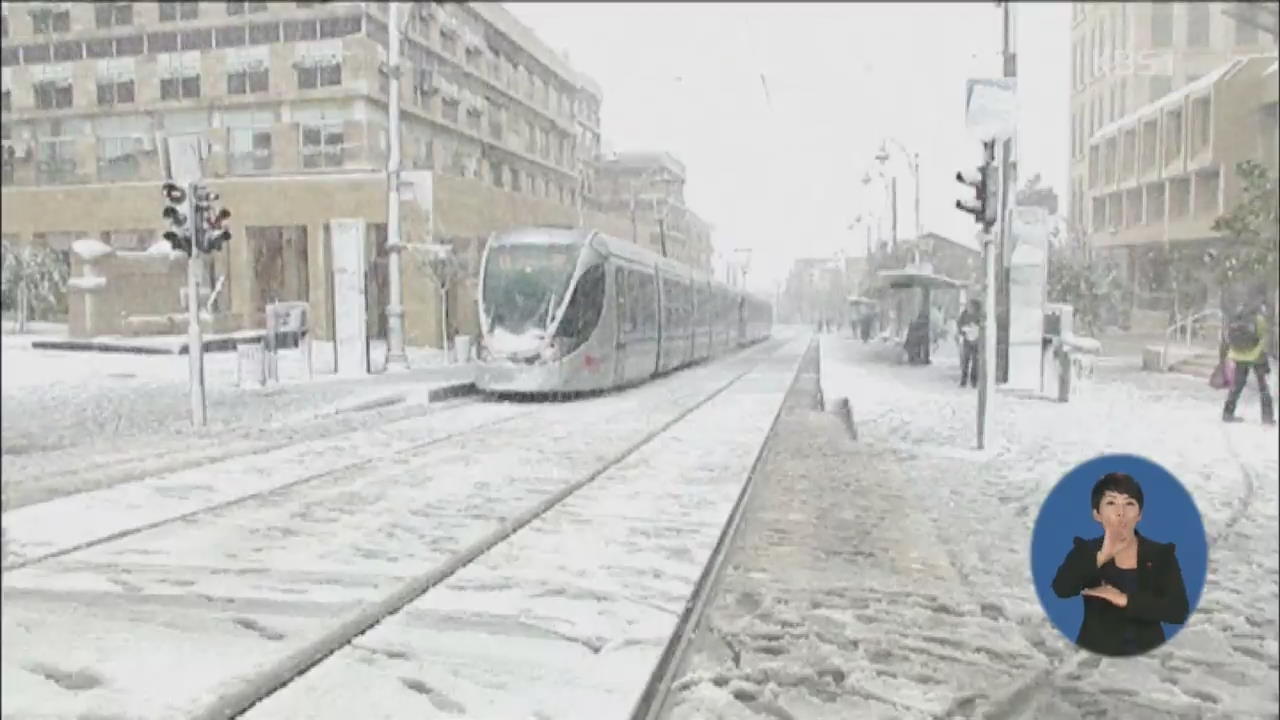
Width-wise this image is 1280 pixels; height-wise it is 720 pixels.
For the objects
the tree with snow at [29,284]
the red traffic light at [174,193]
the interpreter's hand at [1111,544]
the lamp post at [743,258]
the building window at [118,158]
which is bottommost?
the interpreter's hand at [1111,544]

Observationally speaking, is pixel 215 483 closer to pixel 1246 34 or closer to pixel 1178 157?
pixel 1178 157

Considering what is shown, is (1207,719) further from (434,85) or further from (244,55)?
(244,55)

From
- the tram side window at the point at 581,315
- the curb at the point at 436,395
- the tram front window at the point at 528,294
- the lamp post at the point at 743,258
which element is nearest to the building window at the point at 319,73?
the lamp post at the point at 743,258

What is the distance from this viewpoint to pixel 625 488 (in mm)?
6684

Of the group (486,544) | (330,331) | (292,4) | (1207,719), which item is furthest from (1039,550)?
(486,544)

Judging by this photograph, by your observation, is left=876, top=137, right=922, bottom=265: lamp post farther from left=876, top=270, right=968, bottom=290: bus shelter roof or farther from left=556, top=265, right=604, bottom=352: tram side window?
left=556, top=265, right=604, bottom=352: tram side window

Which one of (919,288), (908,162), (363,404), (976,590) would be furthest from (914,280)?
(363,404)

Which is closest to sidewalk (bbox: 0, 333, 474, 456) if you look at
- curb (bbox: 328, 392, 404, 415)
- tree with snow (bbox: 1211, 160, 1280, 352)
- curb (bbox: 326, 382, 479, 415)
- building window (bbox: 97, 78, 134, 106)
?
building window (bbox: 97, 78, 134, 106)

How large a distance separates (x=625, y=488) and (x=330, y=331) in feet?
12.2

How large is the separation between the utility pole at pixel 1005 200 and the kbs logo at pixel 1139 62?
0.18 meters

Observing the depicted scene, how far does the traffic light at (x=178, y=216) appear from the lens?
2260 millimetres

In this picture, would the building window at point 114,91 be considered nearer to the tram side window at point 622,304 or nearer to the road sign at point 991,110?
the road sign at point 991,110

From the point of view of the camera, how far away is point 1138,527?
3.75 ft

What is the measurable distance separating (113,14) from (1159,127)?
2.12m
